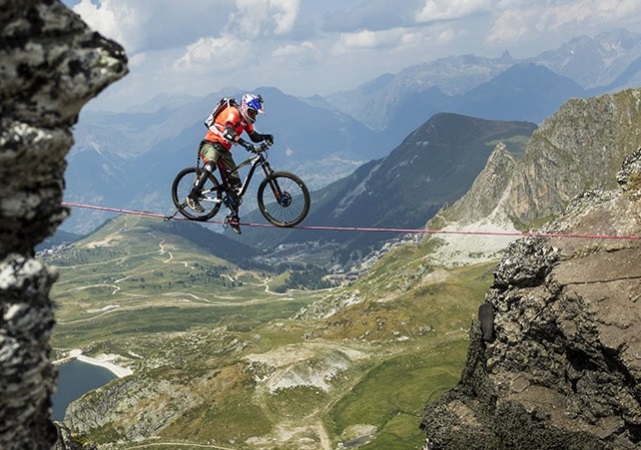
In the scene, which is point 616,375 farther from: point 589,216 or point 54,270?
point 54,270

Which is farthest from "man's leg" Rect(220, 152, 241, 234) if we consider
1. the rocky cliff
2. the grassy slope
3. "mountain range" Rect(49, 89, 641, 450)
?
the grassy slope

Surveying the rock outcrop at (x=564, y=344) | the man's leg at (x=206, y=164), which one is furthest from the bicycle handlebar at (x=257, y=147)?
the rock outcrop at (x=564, y=344)

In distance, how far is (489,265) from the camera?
199 m

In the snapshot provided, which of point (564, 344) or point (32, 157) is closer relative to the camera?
point (32, 157)

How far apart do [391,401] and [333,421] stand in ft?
38.7

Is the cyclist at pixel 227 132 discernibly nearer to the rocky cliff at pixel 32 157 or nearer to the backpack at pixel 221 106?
the backpack at pixel 221 106

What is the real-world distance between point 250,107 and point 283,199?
476 centimetres

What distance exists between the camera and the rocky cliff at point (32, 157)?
1180 centimetres

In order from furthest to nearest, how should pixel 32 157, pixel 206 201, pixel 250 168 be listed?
pixel 206 201 → pixel 250 168 → pixel 32 157

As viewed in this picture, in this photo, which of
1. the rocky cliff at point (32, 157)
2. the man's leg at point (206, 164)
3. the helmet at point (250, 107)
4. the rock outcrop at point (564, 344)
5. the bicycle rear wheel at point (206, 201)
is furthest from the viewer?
the rock outcrop at point (564, 344)

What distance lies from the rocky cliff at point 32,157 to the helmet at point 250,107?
10930mm

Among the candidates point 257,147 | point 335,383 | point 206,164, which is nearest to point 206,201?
point 206,164

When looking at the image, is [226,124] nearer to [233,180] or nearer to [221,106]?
[221,106]

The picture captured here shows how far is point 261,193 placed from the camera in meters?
26.4
